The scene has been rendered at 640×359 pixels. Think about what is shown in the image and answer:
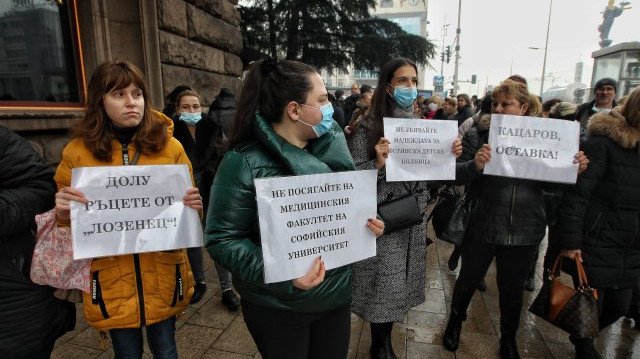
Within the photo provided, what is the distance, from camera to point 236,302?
3.35 metres

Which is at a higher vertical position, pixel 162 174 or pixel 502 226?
pixel 162 174

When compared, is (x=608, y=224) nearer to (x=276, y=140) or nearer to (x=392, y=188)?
(x=392, y=188)

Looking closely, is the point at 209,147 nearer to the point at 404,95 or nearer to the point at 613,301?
the point at 404,95

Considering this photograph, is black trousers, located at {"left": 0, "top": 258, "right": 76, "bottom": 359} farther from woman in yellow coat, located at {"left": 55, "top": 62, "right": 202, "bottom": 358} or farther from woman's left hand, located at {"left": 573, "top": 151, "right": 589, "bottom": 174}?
woman's left hand, located at {"left": 573, "top": 151, "right": 589, "bottom": 174}

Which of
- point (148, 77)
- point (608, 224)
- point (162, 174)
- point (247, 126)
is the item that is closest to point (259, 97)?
point (247, 126)

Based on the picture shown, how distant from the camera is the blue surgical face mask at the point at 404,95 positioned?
2.39 m

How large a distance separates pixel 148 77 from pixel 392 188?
3.74 metres

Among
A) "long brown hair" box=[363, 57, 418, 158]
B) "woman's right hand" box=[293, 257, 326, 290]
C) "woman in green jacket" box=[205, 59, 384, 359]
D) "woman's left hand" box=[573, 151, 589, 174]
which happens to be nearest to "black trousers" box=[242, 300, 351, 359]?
"woman in green jacket" box=[205, 59, 384, 359]

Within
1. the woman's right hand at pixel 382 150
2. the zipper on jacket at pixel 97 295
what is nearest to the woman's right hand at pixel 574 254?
the woman's right hand at pixel 382 150

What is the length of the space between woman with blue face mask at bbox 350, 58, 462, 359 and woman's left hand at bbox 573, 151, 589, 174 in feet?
2.25

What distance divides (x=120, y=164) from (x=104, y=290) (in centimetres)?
57

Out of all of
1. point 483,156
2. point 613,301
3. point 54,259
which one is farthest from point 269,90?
point 613,301

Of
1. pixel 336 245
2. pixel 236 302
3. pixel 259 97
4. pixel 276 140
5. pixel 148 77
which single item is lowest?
pixel 236 302

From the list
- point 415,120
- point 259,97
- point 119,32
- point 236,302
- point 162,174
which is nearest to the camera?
point 259,97
